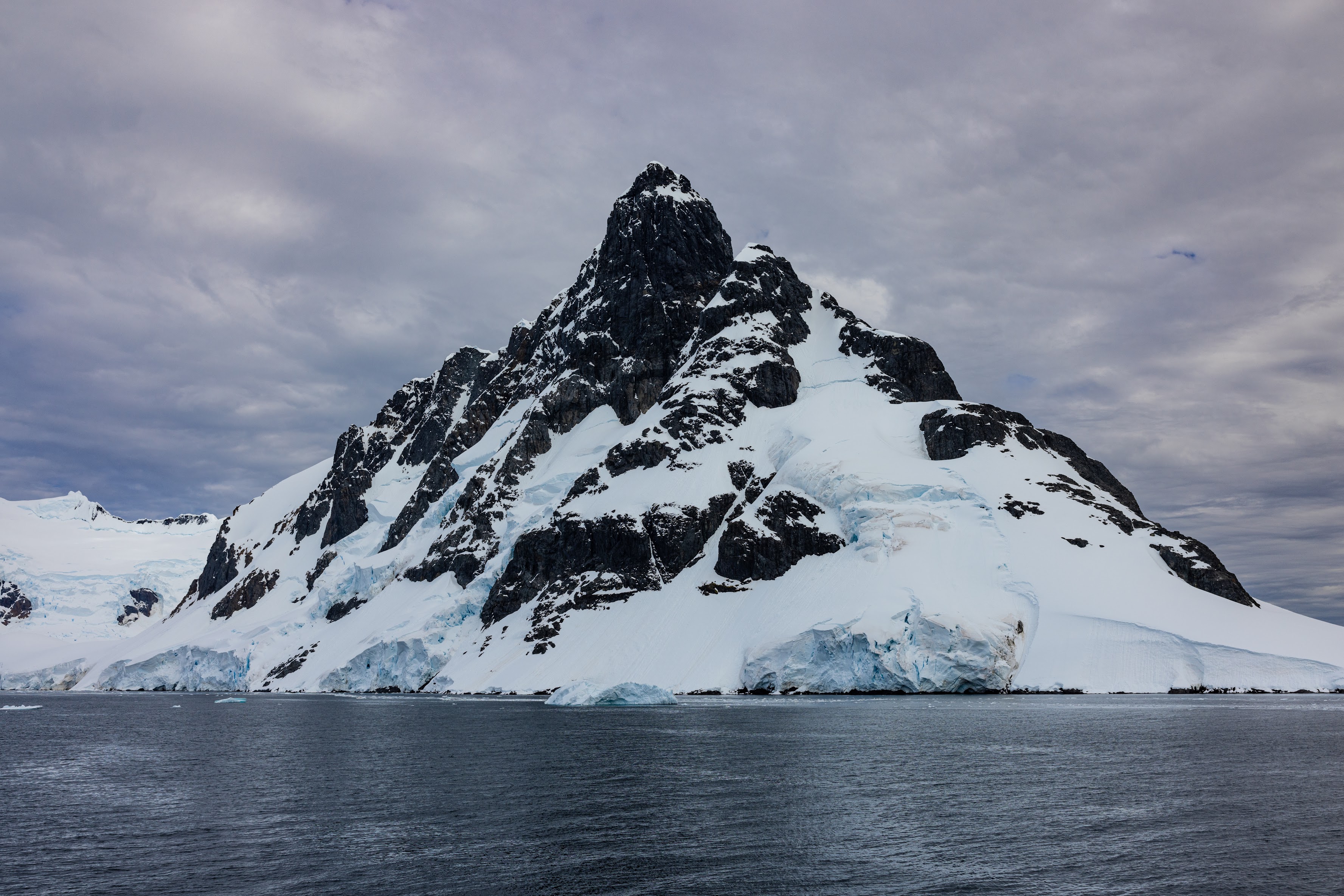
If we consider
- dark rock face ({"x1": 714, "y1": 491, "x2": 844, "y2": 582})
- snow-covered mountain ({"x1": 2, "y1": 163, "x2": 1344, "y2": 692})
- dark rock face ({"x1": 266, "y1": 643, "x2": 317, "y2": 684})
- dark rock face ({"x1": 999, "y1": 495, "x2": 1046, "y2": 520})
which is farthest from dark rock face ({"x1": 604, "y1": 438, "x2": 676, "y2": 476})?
dark rock face ({"x1": 266, "y1": 643, "x2": 317, "y2": 684})

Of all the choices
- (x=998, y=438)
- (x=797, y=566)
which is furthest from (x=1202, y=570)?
(x=797, y=566)

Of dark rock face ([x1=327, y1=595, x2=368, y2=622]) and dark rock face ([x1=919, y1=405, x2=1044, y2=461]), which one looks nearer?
dark rock face ([x1=919, y1=405, x2=1044, y2=461])

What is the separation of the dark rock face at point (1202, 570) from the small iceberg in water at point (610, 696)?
72.4 m

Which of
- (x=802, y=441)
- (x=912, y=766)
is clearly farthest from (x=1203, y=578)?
(x=912, y=766)

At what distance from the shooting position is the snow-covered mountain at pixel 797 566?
109m

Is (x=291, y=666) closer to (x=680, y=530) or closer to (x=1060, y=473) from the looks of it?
(x=680, y=530)

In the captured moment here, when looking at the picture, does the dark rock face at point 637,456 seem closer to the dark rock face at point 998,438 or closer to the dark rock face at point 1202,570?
the dark rock face at point 998,438

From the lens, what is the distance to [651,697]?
102 metres

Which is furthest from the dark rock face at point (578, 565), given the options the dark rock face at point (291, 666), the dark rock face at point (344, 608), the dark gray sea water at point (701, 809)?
the dark gray sea water at point (701, 809)

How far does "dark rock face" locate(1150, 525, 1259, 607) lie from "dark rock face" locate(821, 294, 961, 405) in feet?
207

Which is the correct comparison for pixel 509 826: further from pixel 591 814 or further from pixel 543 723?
pixel 543 723

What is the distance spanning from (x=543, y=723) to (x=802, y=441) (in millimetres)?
91309

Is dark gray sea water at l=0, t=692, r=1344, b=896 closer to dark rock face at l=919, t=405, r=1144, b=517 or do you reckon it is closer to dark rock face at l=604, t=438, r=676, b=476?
dark rock face at l=919, t=405, r=1144, b=517

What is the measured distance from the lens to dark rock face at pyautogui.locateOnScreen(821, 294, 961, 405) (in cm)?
18275
